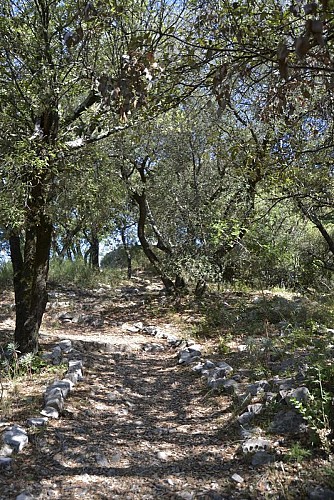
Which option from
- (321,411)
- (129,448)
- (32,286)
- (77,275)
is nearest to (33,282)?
(32,286)

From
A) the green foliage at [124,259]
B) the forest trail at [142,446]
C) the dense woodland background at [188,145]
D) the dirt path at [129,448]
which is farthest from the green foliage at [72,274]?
the dirt path at [129,448]

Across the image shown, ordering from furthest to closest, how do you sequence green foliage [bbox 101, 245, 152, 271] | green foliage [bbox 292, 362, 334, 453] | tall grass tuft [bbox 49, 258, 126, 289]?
green foliage [bbox 101, 245, 152, 271] < tall grass tuft [bbox 49, 258, 126, 289] < green foliage [bbox 292, 362, 334, 453]

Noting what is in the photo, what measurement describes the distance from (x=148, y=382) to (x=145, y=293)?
7636mm

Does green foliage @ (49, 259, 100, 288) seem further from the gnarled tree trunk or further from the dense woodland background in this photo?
the gnarled tree trunk

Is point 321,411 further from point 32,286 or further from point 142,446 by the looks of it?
point 32,286

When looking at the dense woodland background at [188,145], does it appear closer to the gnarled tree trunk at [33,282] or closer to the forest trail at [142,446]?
the gnarled tree trunk at [33,282]

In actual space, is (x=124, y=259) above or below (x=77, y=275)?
above

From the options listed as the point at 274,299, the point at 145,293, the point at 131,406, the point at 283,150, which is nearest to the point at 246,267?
the point at 274,299

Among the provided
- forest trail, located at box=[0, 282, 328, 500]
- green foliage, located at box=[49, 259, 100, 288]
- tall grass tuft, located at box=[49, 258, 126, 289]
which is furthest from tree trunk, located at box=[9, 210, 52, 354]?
green foliage, located at box=[49, 259, 100, 288]

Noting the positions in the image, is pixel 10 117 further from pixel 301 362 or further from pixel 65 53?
pixel 301 362

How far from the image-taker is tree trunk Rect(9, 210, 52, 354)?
660 cm

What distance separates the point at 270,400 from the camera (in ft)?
14.3

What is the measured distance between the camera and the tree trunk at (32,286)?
6.60m

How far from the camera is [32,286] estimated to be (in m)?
6.68
